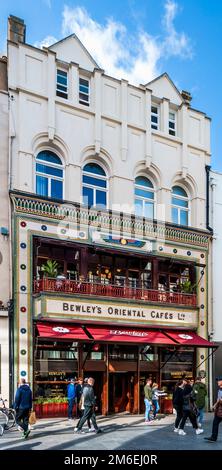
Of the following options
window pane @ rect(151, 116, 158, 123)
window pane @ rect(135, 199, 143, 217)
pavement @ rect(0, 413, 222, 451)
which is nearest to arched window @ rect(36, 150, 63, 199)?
window pane @ rect(135, 199, 143, 217)

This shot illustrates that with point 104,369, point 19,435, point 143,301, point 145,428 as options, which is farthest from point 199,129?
point 19,435

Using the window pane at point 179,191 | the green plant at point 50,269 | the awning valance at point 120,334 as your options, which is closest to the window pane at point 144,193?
the window pane at point 179,191

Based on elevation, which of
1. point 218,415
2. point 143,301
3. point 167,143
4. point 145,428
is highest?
point 167,143

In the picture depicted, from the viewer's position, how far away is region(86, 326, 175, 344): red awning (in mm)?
21781

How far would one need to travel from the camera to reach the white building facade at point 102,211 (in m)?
21.6

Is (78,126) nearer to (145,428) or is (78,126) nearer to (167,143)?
(167,143)

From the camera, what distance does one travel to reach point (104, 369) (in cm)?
2302

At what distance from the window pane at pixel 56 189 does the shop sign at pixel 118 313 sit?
14.6 feet

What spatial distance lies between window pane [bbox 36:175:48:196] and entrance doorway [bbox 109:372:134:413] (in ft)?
26.8

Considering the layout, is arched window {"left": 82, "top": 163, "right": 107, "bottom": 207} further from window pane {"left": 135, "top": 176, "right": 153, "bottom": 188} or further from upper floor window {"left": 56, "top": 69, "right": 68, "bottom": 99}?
upper floor window {"left": 56, "top": 69, "right": 68, "bottom": 99}

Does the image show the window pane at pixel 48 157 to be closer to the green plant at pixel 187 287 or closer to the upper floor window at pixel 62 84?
the upper floor window at pixel 62 84

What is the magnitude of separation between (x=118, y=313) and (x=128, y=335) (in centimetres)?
100

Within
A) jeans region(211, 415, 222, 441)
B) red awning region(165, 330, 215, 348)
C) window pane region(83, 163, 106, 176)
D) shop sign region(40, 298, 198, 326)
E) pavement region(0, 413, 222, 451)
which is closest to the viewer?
pavement region(0, 413, 222, 451)

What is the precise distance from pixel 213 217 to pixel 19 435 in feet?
51.0
